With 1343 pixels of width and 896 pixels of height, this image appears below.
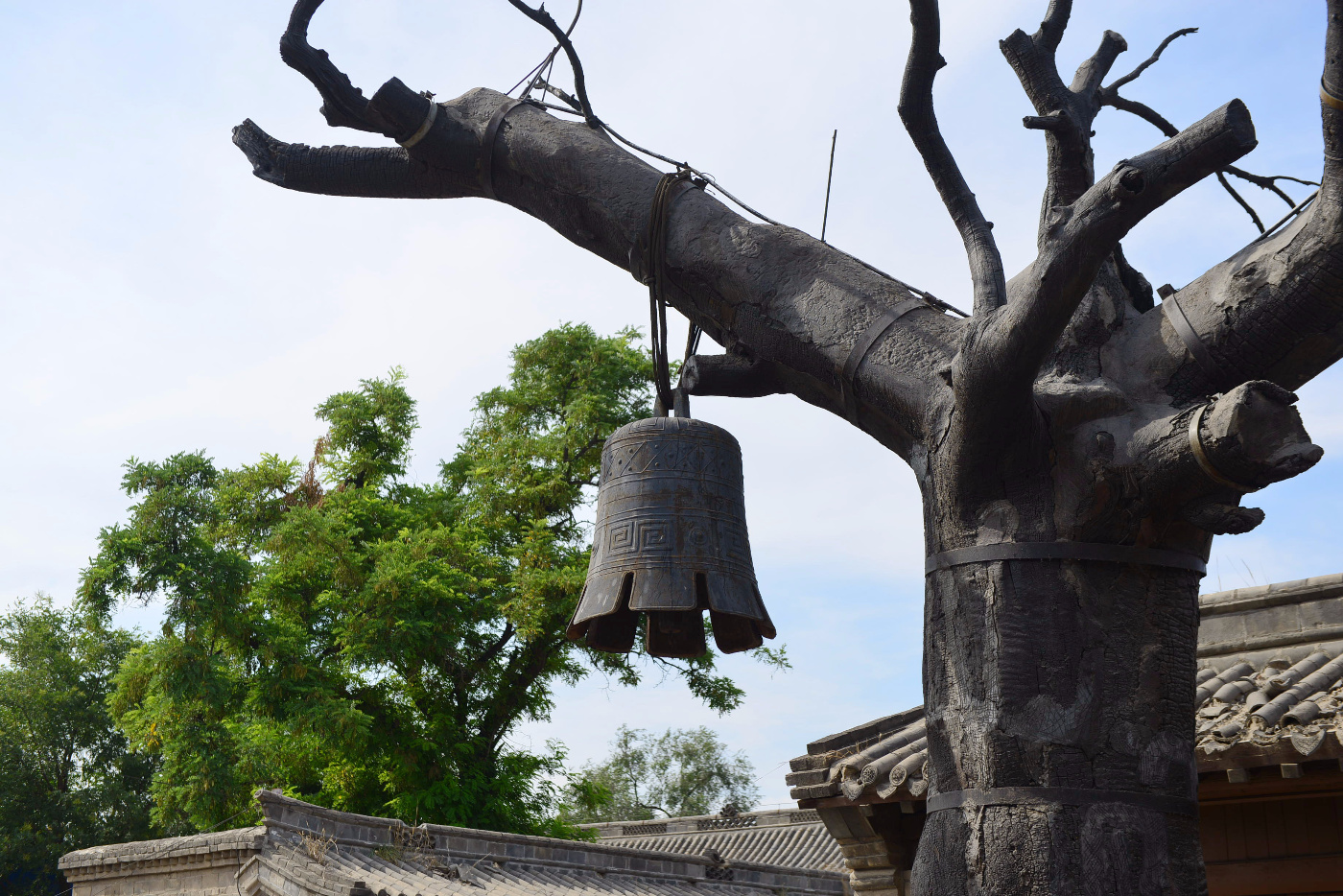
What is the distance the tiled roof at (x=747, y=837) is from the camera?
58.7 ft

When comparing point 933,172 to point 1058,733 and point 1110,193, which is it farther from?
point 1058,733

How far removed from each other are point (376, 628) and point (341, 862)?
5.17m

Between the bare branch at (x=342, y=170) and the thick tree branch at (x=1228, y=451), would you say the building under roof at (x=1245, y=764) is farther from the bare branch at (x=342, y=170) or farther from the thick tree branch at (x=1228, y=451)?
the bare branch at (x=342, y=170)

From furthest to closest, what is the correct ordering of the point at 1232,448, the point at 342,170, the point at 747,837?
the point at 747,837 < the point at 342,170 < the point at 1232,448

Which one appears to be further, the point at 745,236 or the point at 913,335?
the point at 745,236

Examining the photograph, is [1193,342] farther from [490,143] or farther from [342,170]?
[342,170]

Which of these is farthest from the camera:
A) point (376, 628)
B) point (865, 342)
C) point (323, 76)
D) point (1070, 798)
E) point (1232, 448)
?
point (376, 628)

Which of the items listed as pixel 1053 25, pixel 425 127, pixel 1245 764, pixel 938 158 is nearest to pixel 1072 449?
pixel 938 158

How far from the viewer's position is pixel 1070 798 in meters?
2.16

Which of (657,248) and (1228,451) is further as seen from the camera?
(657,248)

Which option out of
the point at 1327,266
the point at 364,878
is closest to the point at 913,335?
the point at 1327,266

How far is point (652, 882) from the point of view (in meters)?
11.9

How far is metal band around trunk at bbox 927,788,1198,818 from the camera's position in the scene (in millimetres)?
2160

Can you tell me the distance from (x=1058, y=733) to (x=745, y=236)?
139cm
